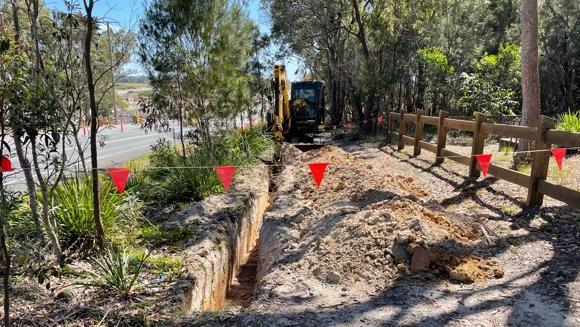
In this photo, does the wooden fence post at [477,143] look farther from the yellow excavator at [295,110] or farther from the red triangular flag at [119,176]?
the yellow excavator at [295,110]

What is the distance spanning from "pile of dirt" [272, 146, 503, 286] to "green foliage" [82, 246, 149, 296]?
68.0 inches

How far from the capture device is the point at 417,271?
14.5 feet

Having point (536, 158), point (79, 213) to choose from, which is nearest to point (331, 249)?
point (79, 213)

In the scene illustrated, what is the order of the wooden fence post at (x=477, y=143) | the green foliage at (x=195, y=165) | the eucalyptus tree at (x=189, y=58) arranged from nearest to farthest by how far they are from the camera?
the green foliage at (x=195, y=165)
the wooden fence post at (x=477, y=143)
the eucalyptus tree at (x=189, y=58)

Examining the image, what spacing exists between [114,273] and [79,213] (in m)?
1.32

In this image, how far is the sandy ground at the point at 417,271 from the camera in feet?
12.0

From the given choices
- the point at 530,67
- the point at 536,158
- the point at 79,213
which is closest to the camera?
the point at 79,213

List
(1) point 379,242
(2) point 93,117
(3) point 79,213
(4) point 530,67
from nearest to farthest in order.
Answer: (2) point 93,117 < (1) point 379,242 < (3) point 79,213 < (4) point 530,67

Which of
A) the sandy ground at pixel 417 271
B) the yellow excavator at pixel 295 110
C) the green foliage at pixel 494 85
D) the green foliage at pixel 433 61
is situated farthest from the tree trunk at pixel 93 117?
the green foliage at pixel 433 61

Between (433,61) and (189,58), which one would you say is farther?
(433,61)

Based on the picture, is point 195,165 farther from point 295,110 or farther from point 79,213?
point 295,110

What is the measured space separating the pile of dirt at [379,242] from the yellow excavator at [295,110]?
29.3 feet

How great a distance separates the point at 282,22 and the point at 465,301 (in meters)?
19.9

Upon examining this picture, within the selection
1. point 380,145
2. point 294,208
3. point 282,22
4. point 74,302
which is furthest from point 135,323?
point 282,22
